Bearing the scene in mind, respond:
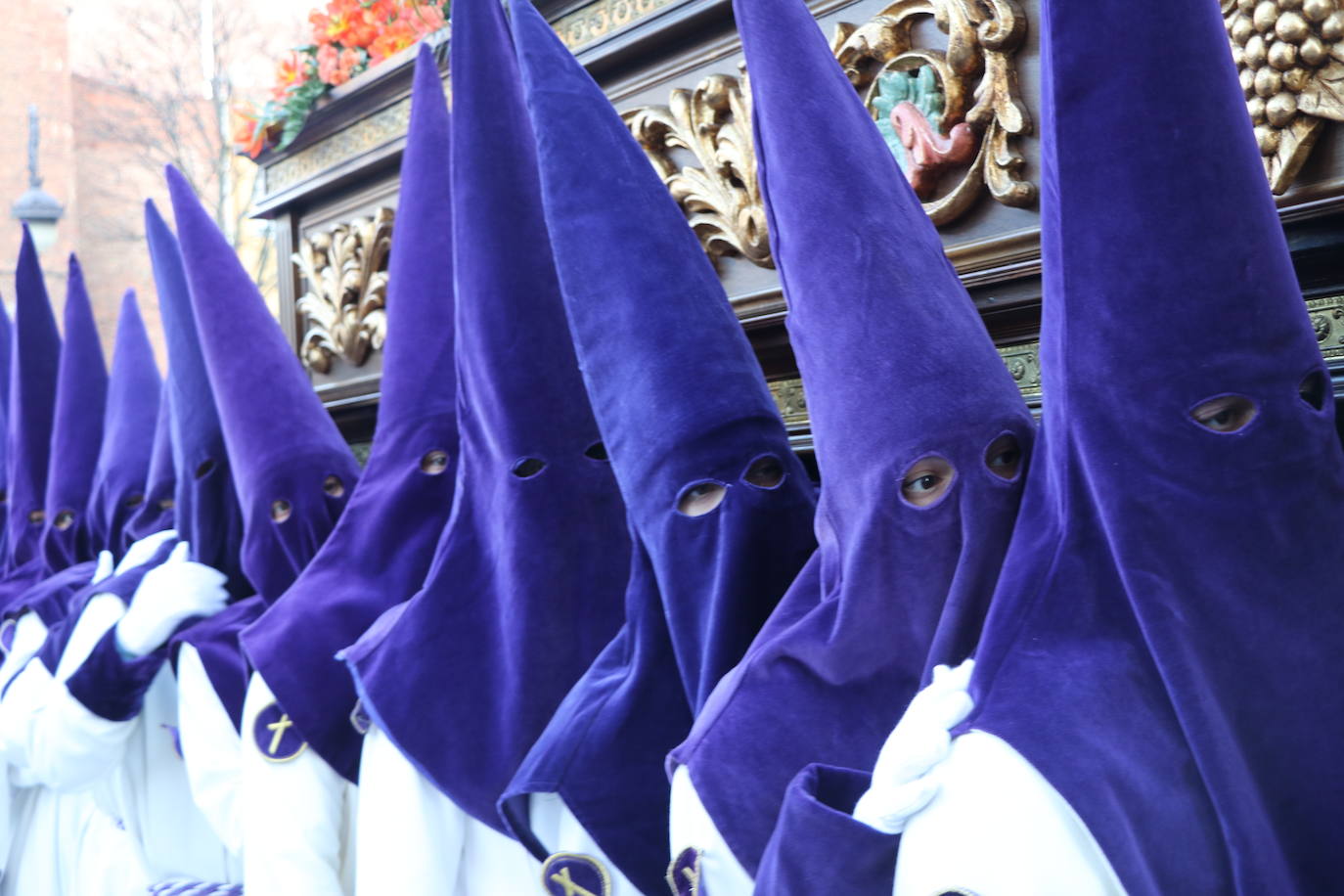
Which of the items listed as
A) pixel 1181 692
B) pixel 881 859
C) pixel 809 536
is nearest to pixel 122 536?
pixel 809 536

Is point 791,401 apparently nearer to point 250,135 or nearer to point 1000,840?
point 1000,840

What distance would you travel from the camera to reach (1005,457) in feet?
4.54

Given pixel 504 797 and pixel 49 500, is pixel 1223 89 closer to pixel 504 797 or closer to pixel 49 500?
pixel 504 797

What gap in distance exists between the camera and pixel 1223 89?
1228mm

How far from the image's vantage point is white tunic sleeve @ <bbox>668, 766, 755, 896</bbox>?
1.34 meters

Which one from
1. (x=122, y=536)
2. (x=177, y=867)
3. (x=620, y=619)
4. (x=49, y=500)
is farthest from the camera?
(x=49, y=500)

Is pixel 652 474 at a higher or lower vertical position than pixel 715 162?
lower

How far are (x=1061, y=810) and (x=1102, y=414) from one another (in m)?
0.36

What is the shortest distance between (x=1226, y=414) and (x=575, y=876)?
962 mm

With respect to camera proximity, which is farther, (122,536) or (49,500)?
(49,500)

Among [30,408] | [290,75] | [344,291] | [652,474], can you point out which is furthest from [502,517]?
[30,408]

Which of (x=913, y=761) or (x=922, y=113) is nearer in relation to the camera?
(x=913, y=761)

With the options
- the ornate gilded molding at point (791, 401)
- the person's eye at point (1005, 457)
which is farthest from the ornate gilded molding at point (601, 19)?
the person's eye at point (1005, 457)


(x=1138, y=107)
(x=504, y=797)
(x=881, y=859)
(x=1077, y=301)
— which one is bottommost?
(x=504, y=797)
